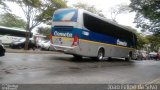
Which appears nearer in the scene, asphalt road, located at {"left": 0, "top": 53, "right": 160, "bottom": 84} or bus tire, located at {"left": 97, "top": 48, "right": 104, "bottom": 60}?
asphalt road, located at {"left": 0, "top": 53, "right": 160, "bottom": 84}

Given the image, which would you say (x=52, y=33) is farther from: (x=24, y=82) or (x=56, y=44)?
(x=24, y=82)

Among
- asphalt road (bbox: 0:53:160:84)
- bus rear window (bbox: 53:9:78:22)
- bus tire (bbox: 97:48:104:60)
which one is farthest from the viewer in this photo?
bus tire (bbox: 97:48:104:60)

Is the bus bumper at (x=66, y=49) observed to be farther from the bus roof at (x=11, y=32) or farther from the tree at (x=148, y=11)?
the bus roof at (x=11, y=32)

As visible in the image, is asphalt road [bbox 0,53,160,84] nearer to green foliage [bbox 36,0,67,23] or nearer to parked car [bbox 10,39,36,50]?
parked car [bbox 10,39,36,50]

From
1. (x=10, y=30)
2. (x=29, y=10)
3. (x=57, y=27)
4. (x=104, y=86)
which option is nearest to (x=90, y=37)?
(x=57, y=27)

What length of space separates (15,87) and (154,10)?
20.8 metres

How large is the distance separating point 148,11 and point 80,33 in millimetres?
11903

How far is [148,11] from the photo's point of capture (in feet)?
83.4

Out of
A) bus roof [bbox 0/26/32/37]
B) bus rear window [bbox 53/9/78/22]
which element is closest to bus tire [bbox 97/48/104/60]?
bus rear window [bbox 53/9/78/22]

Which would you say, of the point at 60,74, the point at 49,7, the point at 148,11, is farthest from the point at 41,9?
the point at 60,74

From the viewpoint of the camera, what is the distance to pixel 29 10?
34781 millimetres

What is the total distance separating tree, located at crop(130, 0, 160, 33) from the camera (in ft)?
80.8

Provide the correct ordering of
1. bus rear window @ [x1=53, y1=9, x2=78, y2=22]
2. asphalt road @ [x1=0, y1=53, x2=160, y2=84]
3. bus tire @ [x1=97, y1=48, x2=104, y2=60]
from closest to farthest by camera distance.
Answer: asphalt road @ [x1=0, y1=53, x2=160, y2=84]
bus rear window @ [x1=53, y1=9, x2=78, y2=22]
bus tire @ [x1=97, y1=48, x2=104, y2=60]

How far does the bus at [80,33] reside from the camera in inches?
635
